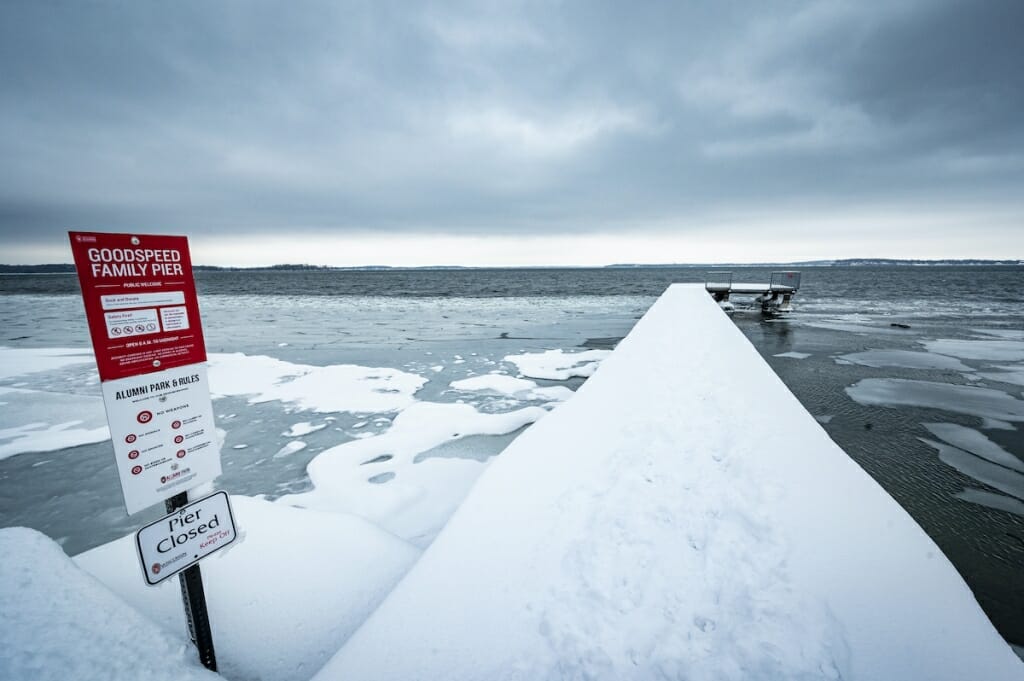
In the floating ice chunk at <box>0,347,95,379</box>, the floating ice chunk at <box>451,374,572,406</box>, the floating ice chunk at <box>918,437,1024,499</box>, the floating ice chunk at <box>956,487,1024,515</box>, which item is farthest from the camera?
the floating ice chunk at <box>0,347,95,379</box>

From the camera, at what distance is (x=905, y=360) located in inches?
430

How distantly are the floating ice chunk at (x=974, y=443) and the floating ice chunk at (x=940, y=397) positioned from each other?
3.47 ft

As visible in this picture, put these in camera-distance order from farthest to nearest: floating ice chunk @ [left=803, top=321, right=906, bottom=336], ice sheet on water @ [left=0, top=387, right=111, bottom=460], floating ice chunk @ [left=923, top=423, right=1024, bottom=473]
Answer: floating ice chunk @ [left=803, top=321, right=906, bottom=336]
ice sheet on water @ [left=0, top=387, right=111, bottom=460]
floating ice chunk @ [left=923, top=423, right=1024, bottom=473]

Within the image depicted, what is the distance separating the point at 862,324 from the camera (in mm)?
18000

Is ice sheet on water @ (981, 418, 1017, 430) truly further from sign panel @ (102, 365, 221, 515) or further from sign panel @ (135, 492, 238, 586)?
sign panel @ (102, 365, 221, 515)

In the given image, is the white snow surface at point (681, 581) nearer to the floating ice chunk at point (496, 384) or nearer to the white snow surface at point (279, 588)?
the white snow surface at point (279, 588)

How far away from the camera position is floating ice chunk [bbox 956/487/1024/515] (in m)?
4.29

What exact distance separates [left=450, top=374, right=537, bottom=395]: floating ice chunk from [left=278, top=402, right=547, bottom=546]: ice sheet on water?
1.53 m

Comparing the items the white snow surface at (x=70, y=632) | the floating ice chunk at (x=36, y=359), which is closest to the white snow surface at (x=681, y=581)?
the white snow surface at (x=70, y=632)

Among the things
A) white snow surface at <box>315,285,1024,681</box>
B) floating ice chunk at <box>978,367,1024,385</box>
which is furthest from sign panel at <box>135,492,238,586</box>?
floating ice chunk at <box>978,367,1024,385</box>

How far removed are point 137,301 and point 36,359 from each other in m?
15.0

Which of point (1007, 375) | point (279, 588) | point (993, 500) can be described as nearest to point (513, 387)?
point (279, 588)

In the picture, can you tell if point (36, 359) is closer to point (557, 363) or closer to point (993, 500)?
point (557, 363)

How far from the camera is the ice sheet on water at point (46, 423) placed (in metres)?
5.91
